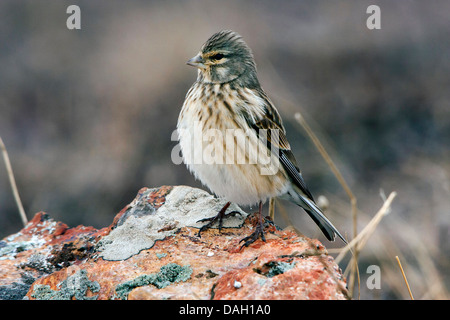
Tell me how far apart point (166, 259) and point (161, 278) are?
255mm

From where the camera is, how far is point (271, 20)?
35.9 ft

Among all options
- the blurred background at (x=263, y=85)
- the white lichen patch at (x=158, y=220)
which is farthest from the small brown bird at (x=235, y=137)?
the blurred background at (x=263, y=85)

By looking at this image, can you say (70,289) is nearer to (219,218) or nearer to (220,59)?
(219,218)

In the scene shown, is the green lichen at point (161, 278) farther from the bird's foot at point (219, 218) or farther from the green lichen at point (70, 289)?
the bird's foot at point (219, 218)

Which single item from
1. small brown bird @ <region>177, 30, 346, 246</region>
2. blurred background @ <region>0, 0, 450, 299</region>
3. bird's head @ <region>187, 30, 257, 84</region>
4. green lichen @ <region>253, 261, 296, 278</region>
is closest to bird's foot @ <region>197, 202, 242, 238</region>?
small brown bird @ <region>177, 30, 346, 246</region>

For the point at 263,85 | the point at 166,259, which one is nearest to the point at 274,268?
the point at 166,259

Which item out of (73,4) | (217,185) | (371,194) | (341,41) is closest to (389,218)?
(371,194)

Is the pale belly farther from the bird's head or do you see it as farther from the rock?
the bird's head

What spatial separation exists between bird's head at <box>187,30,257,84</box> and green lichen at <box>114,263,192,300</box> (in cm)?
167

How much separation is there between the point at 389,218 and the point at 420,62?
403cm

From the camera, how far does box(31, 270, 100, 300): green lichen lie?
122 inches

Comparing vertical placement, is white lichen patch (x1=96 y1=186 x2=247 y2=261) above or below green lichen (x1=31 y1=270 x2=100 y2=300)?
above

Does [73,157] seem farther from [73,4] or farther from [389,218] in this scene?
[389,218]

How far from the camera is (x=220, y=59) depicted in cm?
434
